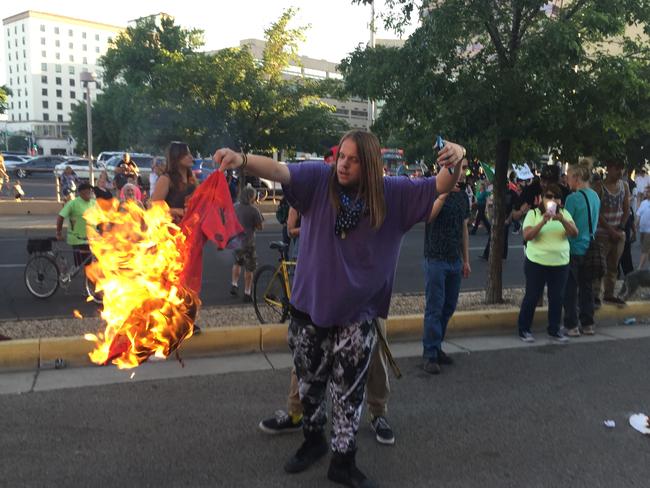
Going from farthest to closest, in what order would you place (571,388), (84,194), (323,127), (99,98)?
(99,98) < (323,127) < (84,194) < (571,388)

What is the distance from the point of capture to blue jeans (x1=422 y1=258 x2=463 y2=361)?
506 cm

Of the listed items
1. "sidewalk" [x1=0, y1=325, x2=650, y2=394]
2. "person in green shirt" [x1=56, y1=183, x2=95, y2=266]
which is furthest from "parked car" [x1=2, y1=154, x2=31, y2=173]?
"sidewalk" [x1=0, y1=325, x2=650, y2=394]

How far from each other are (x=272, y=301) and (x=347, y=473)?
11.0 feet

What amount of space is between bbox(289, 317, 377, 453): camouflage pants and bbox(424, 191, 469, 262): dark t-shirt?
1943mm

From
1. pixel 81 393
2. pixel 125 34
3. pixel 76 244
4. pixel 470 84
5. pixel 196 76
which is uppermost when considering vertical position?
pixel 125 34

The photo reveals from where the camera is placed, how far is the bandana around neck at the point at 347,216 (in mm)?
3043

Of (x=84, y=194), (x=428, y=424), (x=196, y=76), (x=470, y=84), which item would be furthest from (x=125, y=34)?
(x=428, y=424)

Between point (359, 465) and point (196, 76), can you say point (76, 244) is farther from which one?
point (196, 76)

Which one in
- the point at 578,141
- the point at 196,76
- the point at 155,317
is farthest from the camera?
the point at 196,76

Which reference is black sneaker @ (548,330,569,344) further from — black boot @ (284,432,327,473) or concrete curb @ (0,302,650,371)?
black boot @ (284,432,327,473)

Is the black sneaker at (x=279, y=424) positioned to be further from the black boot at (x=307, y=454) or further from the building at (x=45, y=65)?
the building at (x=45, y=65)

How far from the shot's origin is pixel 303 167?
10.1 feet

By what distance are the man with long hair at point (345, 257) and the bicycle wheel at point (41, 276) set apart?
5.63m

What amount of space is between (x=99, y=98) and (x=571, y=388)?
50704mm
